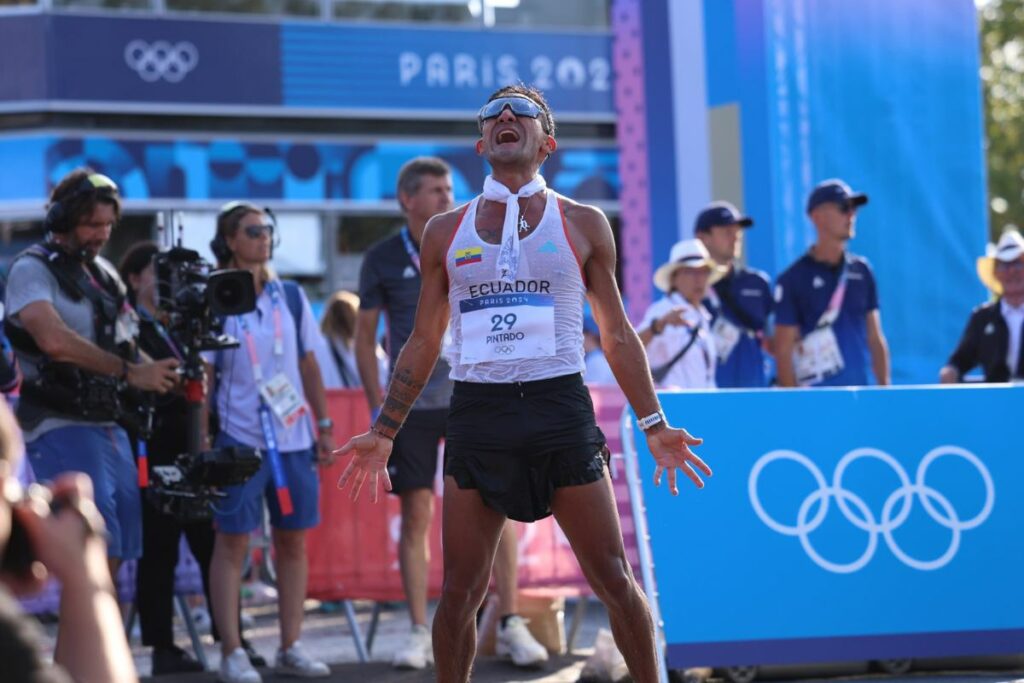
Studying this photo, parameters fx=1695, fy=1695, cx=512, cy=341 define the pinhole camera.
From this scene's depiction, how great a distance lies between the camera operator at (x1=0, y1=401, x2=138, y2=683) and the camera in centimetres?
272

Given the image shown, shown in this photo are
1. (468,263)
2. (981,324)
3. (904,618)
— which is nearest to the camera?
(468,263)

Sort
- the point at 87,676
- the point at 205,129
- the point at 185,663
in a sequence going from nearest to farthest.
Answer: the point at 87,676, the point at 185,663, the point at 205,129

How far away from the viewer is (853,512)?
7.81 meters

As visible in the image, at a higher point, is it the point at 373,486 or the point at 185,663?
the point at 373,486

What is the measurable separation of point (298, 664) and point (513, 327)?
133 inches

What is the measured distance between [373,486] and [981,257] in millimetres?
7726

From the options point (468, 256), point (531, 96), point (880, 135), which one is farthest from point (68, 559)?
point (880, 135)

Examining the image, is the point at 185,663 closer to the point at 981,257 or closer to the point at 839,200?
the point at 839,200

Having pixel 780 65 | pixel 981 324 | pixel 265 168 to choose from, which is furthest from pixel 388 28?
pixel 981 324

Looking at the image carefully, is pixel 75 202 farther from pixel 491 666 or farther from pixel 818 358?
pixel 818 358

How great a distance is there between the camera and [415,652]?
8.45 meters

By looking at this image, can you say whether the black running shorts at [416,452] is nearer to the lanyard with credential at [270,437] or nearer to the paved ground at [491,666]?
the lanyard with credential at [270,437]

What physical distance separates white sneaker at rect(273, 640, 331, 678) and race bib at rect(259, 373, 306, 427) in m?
1.14

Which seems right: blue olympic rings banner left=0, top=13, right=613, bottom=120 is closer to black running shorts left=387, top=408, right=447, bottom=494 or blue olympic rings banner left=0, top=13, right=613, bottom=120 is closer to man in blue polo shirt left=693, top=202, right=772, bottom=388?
man in blue polo shirt left=693, top=202, right=772, bottom=388
